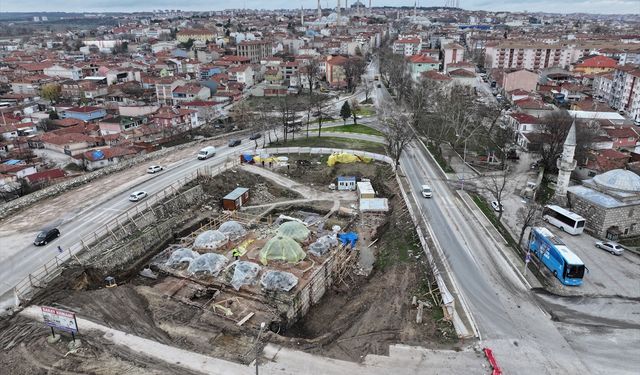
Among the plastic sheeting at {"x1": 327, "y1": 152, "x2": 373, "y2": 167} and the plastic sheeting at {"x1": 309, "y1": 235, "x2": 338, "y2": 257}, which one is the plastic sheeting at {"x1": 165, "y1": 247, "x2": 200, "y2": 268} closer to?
the plastic sheeting at {"x1": 309, "y1": 235, "x2": 338, "y2": 257}

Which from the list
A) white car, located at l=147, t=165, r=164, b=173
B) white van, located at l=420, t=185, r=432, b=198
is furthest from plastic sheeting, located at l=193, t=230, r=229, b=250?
white van, located at l=420, t=185, r=432, b=198

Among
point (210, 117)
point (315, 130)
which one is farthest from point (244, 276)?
point (210, 117)

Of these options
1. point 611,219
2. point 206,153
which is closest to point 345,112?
point 206,153

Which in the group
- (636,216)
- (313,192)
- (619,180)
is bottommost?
(313,192)

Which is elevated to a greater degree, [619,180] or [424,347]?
[619,180]

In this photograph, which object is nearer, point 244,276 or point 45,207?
point 244,276

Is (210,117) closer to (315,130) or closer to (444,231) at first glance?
(315,130)
